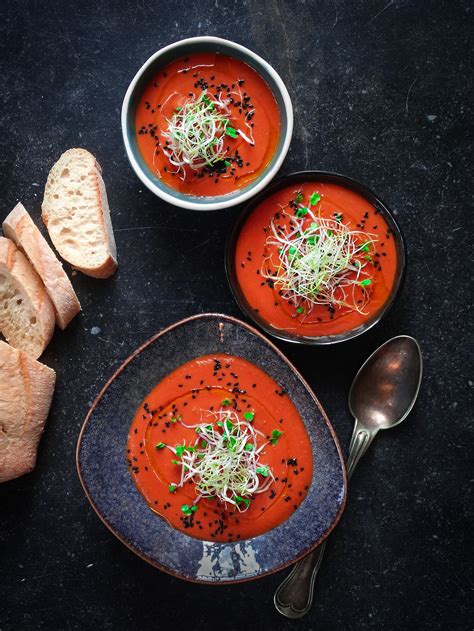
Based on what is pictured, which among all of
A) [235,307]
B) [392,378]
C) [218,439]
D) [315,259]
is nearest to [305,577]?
[218,439]

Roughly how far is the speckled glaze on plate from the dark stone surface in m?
0.27

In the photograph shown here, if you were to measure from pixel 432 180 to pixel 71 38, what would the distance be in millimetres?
1584

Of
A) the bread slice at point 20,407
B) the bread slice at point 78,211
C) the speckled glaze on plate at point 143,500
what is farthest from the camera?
the bread slice at point 78,211

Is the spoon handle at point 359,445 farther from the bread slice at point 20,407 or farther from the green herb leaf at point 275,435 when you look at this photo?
the bread slice at point 20,407

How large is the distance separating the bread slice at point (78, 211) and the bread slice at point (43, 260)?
7cm

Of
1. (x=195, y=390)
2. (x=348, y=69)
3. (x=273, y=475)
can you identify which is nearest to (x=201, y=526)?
(x=273, y=475)

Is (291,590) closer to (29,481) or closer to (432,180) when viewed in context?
(29,481)

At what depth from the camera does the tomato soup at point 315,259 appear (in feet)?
8.04

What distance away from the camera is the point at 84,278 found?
2.75m

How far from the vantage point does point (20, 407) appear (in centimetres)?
257

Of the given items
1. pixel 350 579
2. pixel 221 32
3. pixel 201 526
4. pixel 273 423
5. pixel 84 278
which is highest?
pixel 221 32

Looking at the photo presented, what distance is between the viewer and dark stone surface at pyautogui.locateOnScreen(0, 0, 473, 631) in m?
2.67

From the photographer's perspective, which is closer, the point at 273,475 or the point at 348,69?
the point at 273,475

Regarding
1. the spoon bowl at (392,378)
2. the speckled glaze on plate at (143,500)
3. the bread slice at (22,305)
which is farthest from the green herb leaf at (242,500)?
the bread slice at (22,305)
